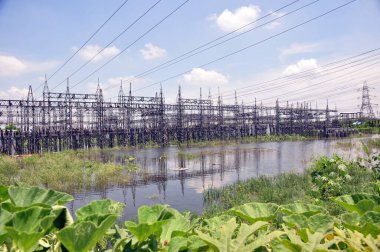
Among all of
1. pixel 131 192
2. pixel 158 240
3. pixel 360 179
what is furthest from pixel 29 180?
pixel 158 240

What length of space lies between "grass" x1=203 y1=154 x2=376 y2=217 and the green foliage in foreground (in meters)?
6.39

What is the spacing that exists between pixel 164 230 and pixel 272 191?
8.81m

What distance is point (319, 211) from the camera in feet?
3.63

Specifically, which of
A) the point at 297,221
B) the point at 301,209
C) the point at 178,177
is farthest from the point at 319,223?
the point at 178,177

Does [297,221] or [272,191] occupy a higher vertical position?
[297,221]

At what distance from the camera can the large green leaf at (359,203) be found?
3.41 feet

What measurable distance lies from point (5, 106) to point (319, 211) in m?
27.6

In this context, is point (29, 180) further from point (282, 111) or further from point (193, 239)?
point (282, 111)

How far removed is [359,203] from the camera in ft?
3.44

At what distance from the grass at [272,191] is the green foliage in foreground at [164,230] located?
639cm

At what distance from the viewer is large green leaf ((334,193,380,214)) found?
1.04m

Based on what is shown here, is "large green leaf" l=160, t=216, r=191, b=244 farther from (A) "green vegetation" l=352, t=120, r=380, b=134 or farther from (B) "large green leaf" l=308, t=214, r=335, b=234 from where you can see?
(A) "green vegetation" l=352, t=120, r=380, b=134

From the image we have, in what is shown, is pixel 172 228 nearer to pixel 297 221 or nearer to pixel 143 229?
pixel 143 229

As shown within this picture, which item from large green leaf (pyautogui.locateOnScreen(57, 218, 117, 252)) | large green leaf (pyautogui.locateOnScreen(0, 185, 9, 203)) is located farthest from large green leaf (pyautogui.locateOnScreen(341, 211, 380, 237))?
large green leaf (pyautogui.locateOnScreen(0, 185, 9, 203))
